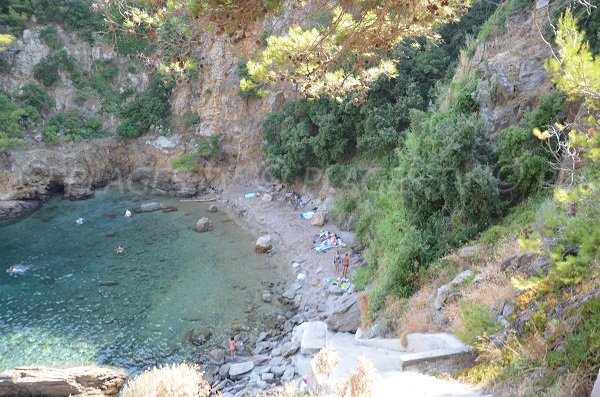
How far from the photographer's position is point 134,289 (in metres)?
19.8

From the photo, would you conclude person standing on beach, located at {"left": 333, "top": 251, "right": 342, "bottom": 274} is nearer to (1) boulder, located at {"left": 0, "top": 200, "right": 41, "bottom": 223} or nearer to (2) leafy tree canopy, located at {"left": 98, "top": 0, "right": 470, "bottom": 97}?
(2) leafy tree canopy, located at {"left": 98, "top": 0, "right": 470, "bottom": 97}

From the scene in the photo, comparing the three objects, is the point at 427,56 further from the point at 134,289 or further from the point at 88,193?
the point at 88,193

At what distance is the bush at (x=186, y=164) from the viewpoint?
32.8 m

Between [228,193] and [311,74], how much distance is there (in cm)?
2435

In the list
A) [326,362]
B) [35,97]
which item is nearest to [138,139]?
[35,97]

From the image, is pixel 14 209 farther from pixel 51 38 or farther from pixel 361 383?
pixel 361 383

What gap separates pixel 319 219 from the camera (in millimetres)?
24797

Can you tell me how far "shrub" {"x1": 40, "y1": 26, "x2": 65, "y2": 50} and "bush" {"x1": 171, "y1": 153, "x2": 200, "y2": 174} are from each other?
15278 millimetres

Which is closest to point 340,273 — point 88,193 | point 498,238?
point 498,238

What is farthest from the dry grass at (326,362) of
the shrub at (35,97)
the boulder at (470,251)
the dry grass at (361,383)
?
the shrub at (35,97)

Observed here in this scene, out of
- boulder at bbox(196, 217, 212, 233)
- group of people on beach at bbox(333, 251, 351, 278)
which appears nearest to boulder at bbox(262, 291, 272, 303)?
group of people on beach at bbox(333, 251, 351, 278)

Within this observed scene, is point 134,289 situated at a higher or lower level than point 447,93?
Answer: lower

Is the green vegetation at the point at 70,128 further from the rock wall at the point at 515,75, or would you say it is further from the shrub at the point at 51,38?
the rock wall at the point at 515,75

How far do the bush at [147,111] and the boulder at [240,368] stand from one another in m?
26.3
